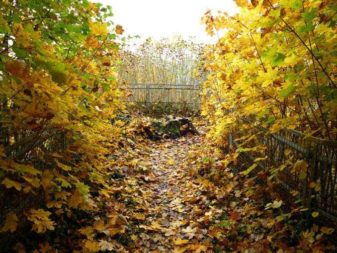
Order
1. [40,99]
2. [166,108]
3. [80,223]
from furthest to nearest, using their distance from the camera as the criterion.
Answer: [166,108] < [80,223] < [40,99]

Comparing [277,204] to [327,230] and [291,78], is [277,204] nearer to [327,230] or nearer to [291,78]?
[327,230]

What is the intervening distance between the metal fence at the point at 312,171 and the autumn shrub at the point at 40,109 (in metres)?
2.27

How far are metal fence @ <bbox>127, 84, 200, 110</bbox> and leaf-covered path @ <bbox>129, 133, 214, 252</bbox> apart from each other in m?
7.16

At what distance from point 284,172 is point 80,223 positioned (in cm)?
260

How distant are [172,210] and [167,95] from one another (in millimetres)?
10413

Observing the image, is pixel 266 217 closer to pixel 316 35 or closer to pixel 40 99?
pixel 316 35

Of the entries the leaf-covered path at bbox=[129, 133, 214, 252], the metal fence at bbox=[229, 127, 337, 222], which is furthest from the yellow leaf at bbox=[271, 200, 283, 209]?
the leaf-covered path at bbox=[129, 133, 214, 252]

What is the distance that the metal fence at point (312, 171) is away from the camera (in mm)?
3332

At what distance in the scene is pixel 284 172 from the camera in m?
4.34

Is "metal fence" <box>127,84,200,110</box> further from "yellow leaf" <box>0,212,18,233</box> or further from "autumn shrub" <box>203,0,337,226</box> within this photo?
"yellow leaf" <box>0,212,18,233</box>

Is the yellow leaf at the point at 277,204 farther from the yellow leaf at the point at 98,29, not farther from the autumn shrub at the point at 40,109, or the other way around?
the yellow leaf at the point at 98,29

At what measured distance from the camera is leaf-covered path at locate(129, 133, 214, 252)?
4.25 metres

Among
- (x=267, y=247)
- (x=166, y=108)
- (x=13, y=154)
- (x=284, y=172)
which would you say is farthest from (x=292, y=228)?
(x=166, y=108)

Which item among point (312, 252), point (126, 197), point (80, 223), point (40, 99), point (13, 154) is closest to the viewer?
point (40, 99)
